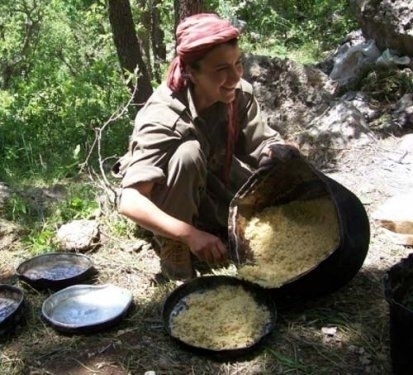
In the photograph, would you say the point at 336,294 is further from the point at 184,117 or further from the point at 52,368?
the point at 52,368

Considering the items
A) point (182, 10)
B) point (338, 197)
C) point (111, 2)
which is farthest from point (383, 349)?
point (111, 2)

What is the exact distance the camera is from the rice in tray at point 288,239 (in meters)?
2.27

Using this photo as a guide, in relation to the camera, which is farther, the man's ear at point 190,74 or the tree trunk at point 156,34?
the tree trunk at point 156,34

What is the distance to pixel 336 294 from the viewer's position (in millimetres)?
2393

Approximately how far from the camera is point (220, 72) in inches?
89.2

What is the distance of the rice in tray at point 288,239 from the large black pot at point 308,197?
0.14 feet

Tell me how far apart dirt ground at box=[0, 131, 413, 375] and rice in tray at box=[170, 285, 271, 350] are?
0.06 metres

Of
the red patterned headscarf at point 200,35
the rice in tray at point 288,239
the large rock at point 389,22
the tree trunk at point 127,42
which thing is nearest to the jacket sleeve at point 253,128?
the rice in tray at point 288,239

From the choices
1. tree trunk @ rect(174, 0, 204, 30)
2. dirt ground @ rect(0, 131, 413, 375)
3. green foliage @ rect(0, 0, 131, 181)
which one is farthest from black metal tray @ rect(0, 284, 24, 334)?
tree trunk @ rect(174, 0, 204, 30)

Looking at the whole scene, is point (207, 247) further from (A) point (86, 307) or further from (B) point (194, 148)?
(A) point (86, 307)

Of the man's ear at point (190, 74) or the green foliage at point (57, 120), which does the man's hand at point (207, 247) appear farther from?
the green foliage at point (57, 120)

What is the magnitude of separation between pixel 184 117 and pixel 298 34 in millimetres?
7251

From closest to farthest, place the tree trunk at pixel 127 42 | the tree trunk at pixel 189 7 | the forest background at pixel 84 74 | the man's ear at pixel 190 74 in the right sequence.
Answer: the man's ear at pixel 190 74, the forest background at pixel 84 74, the tree trunk at pixel 189 7, the tree trunk at pixel 127 42

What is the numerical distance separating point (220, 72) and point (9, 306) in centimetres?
136
